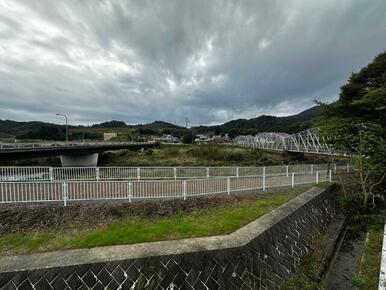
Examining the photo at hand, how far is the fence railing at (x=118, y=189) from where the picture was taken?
274 inches

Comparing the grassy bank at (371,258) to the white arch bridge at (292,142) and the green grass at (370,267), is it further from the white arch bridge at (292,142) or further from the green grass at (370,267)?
the white arch bridge at (292,142)

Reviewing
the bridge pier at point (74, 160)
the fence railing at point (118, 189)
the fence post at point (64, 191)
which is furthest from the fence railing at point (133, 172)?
the bridge pier at point (74, 160)

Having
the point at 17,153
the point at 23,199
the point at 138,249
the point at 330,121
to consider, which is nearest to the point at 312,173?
the point at 330,121

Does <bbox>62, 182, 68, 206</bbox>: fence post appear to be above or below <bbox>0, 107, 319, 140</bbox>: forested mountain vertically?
below

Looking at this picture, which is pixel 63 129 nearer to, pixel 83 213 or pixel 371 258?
pixel 83 213

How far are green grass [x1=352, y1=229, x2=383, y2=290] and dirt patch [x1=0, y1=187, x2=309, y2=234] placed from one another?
4.15 metres

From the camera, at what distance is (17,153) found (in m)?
23.9

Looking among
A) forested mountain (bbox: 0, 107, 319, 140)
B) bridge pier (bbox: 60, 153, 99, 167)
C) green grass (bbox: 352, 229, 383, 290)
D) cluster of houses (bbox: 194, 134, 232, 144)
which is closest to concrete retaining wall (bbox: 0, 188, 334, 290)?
green grass (bbox: 352, 229, 383, 290)

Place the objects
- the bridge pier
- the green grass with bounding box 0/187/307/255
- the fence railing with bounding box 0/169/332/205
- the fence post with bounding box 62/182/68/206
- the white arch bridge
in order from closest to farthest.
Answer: the green grass with bounding box 0/187/307/255, the fence post with bounding box 62/182/68/206, the fence railing with bounding box 0/169/332/205, the white arch bridge, the bridge pier

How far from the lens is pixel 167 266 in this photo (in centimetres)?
374

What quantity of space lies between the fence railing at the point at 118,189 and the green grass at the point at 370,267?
4219 mm

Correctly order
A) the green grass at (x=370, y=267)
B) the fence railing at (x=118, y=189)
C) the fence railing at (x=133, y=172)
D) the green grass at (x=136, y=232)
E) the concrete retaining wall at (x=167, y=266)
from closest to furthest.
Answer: the concrete retaining wall at (x=167, y=266) → the green grass at (x=136, y=232) → the green grass at (x=370, y=267) → the fence railing at (x=118, y=189) → the fence railing at (x=133, y=172)

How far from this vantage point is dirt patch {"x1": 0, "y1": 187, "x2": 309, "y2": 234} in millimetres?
5570

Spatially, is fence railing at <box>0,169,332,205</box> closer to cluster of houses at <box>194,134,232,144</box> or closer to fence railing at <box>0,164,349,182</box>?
fence railing at <box>0,164,349,182</box>
